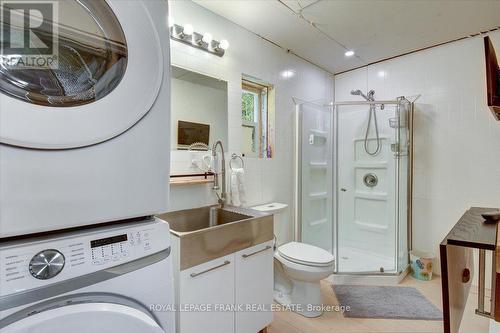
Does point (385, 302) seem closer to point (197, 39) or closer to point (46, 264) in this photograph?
point (46, 264)

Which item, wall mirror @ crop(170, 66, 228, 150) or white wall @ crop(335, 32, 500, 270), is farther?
white wall @ crop(335, 32, 500, 270)

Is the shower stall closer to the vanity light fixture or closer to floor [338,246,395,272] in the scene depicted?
floor [338,246,395,272]

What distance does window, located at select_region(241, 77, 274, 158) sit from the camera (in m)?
2.30

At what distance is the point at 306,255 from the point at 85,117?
1786 millimetres

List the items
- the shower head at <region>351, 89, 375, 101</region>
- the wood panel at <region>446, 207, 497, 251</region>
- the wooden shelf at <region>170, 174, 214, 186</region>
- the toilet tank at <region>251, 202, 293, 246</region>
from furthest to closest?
1. the shower head at <region>351, 89, 375, 101</region>
2. the toilet tank at <region>251, 202, 293, 246</region>
3. the wooden shelf at <region>170, 174, 214, 186</region>
4. the wood panel at <region>446, 207, 497, 251</region>

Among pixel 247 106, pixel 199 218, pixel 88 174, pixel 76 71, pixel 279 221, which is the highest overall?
pixel 247 106

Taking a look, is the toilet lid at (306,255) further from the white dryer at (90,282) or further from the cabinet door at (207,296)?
the white dryer at (90,282)

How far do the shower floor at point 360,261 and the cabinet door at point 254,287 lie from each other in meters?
1.17

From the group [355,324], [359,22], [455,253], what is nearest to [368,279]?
[355,324]

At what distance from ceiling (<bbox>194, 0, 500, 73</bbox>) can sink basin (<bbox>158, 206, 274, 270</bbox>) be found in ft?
5.08

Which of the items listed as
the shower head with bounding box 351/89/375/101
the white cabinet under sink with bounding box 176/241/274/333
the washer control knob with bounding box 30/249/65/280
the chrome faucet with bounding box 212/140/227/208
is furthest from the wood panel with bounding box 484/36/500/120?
the washer control knob with bounding box 30/249/65/280

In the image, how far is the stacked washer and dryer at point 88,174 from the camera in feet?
1.87

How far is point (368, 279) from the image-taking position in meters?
2.46

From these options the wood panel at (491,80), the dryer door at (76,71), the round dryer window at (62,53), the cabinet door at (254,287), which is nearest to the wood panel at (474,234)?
the wood panel at (491,80)
